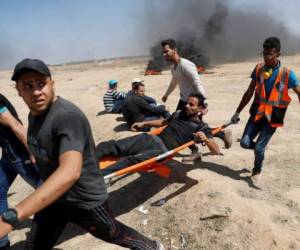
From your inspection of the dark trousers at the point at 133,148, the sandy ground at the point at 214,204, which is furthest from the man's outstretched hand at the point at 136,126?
the dark trousers at the point at 133,148

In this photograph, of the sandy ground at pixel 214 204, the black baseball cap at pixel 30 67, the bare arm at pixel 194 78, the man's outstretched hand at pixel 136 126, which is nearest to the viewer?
the black baseball cap at pixel 30 67

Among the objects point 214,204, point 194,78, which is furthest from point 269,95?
point 214,204

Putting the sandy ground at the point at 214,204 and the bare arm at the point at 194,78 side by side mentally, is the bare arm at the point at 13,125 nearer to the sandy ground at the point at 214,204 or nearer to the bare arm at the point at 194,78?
the sandy ground at the point at 214,204

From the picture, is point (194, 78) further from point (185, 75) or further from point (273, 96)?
point (273, 96)

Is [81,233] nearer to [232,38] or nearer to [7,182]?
[7,182]

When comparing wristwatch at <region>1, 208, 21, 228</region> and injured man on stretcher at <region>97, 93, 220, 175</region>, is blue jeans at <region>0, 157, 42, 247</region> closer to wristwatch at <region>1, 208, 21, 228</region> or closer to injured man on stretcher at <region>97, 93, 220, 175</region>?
injured man on stretcher at <region>97, 93, 220, 175</region>

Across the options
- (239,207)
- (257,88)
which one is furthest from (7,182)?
(257,88)

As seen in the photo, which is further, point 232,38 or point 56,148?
point 232,38

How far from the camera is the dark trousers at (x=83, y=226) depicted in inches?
93.7

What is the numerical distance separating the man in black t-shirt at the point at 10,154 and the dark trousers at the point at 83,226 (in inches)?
29.6

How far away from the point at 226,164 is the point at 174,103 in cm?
570

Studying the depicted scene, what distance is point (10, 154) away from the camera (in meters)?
3.38

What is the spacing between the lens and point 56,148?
2.06 meters

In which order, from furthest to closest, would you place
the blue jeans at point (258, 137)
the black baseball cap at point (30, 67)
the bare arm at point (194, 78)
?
the bare arm at point (194, 78)
the blue jeans at point (258, 137)
the black baseball cap at point (30, 67)
